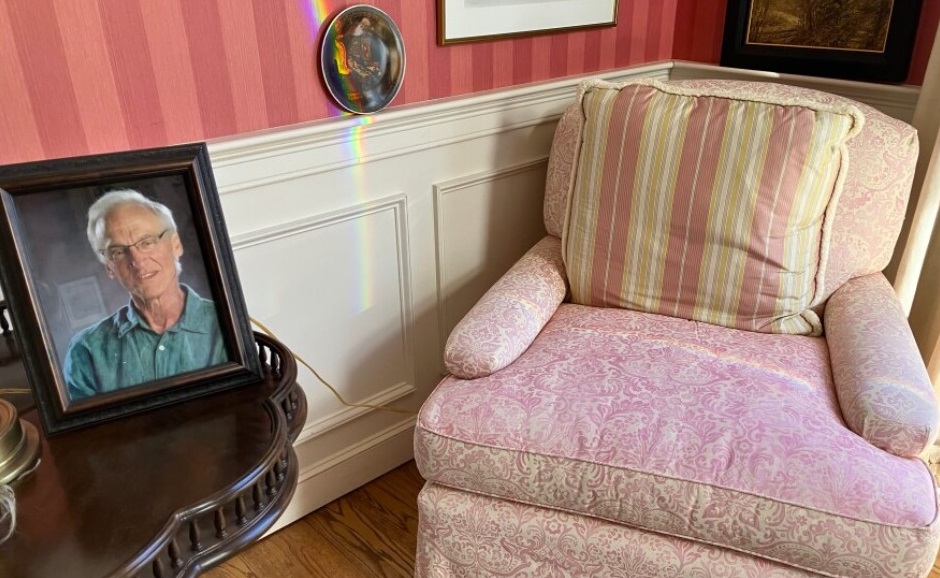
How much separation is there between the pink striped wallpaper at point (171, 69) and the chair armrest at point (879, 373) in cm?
79

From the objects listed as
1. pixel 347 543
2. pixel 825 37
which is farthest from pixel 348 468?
pixel 825 37

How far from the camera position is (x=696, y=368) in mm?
1400

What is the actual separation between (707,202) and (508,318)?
50 cm

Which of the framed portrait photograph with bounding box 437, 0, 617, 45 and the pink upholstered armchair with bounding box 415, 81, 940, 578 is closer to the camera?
the pink upholstered armchair with bounding box 415, 81, 940, 578

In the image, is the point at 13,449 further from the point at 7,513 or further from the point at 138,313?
the point at 138,313

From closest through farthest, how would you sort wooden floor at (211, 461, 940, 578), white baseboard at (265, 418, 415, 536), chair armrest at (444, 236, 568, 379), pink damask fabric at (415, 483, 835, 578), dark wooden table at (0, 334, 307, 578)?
1. dark wooden table at (0, 334, 307, 578)
2. pink damask fabric at (415, 483, 835, 578)
3. chair armrest at (444, 236, 568, 379)
4. wooden floor at (211, 461, 940, 578)
5. white baseboard at (265, 418, 415, 536)

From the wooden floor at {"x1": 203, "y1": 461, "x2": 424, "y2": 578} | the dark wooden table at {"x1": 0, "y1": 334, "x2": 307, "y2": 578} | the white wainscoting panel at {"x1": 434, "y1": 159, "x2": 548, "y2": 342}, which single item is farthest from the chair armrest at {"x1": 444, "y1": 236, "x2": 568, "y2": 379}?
the wooden floor at {"x1": 203, "y1": 461, "x2": 424, "y2": 578}

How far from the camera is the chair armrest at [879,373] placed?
3.90 feet

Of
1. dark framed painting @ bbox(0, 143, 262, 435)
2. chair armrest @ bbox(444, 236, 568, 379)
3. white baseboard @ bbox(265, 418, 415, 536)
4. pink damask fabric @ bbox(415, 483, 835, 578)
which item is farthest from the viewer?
white baseboard @ bbox(265, 418, 415, 536)

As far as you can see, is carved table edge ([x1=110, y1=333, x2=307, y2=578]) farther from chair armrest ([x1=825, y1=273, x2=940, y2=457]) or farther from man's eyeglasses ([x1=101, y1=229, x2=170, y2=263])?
chair armrest ([x1=825, y1=273, x2=940, y2=457])

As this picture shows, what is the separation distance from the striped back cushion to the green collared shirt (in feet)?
2.97

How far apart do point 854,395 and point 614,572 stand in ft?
1.71

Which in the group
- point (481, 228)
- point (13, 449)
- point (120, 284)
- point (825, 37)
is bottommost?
point (481, 228)

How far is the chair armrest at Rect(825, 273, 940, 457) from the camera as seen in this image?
119 cm
